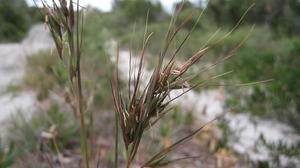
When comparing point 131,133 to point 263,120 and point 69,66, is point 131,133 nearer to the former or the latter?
point 69,66

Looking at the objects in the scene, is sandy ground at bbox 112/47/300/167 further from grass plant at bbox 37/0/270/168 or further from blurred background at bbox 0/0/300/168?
grass plant at bbox 37/0/270/168

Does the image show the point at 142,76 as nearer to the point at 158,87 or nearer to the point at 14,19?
the point at 158,87

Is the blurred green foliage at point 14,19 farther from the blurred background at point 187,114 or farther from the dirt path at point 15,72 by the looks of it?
the blurred background at point 187,114

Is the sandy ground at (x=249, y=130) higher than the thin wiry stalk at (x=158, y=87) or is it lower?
lower

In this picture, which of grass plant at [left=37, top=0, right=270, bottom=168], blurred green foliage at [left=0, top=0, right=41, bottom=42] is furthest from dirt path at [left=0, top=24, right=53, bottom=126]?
blurred green foliage at [left=0, top=0, right=41, bottom=42]

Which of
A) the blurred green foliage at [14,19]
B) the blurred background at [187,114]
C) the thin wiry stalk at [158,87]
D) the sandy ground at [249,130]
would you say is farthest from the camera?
the blurred green foliage at [14,19]

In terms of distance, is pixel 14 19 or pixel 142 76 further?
pixel 14 19

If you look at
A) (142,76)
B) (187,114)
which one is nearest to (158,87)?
(142,76)

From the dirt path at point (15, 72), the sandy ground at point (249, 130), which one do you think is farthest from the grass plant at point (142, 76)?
the dirt path at point (15, 72)
